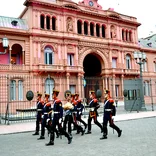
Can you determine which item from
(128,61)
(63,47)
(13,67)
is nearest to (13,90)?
(13,67)

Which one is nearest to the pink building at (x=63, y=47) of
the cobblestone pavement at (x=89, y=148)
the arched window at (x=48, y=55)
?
the arched window at (x=48, y=55)

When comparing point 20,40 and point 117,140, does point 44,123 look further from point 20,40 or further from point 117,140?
point 20,40

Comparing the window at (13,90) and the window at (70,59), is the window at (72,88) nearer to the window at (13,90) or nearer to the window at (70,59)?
the window at (70,59)

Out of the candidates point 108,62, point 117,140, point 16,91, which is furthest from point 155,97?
point 117,140

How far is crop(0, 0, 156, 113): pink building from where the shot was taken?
2825cm

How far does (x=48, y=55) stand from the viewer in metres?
30.4

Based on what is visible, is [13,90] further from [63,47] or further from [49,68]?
[63,47]

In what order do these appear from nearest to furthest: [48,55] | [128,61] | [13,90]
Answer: [13,90]
[48,55]
[128,61]

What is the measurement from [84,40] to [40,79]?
9.31 meters

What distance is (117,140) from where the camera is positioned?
8.77 meters

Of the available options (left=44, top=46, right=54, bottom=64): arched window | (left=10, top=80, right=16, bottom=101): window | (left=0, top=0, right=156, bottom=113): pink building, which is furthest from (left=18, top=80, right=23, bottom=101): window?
(left=44, top=46, right=54, bottom=64): arched window

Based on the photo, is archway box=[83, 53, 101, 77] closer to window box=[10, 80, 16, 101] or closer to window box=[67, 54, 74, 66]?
window box=[67, 54, 74, 66]

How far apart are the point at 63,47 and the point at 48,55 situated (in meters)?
→ 2.52

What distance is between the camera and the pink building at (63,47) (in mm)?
28250
